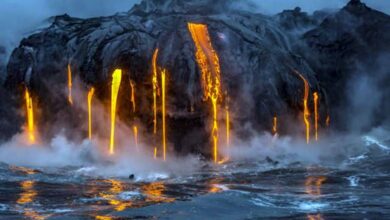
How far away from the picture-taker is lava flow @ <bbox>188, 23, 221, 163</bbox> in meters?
43.8

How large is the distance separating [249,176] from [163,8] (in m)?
26.3

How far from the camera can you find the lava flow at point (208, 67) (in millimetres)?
43844

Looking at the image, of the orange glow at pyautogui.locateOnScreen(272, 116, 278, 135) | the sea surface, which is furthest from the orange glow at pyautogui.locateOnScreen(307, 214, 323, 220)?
the orange glow at pyautogui.locateOnScreen(272, 116, 278, 135)

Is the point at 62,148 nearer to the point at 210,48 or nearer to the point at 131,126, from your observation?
the point at 131,126

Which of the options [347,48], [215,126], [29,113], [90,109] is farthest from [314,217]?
[347,48]

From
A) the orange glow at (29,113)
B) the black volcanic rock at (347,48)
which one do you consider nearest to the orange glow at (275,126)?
the black volcanic rock at (347,48)

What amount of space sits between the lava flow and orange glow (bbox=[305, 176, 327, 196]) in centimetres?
1064

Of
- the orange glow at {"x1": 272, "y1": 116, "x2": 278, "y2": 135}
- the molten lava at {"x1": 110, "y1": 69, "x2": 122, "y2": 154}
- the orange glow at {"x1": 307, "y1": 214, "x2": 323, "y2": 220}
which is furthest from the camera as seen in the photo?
the orange glow at {"x1": 272, "y1": 116, "x2": 278, "y2": 135}

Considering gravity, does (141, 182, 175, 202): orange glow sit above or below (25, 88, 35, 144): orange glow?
below

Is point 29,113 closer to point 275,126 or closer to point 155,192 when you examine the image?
point 275,126

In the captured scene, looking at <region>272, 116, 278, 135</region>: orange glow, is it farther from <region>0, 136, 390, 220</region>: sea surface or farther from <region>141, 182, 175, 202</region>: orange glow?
<region>141, 182, 175, 202</region>: orange glow

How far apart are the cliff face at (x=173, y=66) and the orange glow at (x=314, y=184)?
480 inches

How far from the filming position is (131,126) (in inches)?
1738

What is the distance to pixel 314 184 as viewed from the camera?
30422 mm
